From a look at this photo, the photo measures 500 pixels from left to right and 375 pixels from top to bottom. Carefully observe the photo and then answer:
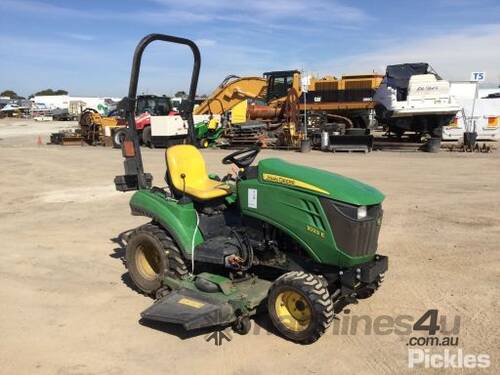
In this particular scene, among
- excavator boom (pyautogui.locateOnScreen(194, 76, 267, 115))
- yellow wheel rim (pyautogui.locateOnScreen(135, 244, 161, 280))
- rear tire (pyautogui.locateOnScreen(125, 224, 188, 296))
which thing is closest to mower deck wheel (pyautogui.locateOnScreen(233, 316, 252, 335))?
rear tire (pyautogui.locateOnScreen(125, 224, 188, 296))

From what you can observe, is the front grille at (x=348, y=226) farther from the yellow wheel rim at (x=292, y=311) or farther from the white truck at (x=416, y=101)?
the white truck at (x=416, y=101)

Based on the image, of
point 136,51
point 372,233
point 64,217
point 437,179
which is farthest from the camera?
point 437,179

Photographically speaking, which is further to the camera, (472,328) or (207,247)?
(207,247)

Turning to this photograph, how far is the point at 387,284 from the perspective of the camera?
456cm

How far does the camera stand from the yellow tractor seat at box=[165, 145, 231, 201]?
434 cm

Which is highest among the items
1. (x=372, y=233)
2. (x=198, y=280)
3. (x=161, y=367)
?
(x=372, y=233)

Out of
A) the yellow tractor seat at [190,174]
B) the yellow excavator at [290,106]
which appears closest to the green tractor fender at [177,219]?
the yellow tractor seat at [190,174]

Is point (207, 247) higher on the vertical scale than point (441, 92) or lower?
lower

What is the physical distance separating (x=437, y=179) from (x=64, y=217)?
701 centimetres

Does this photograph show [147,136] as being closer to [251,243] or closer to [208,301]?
[251,243]

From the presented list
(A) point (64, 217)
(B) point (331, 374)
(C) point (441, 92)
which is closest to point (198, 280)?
(B) point (331, 374)

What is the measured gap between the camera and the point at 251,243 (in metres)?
3.86

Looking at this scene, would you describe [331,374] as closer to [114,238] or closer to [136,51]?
[136,51]

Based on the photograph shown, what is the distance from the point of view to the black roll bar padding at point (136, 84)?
14.2ft
